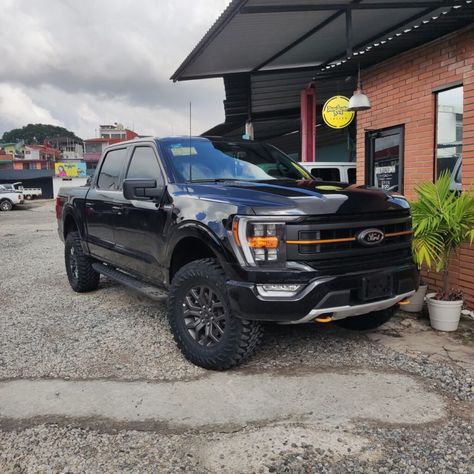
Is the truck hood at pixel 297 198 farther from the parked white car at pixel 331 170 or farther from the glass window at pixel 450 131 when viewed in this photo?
the parked white car at pixel 331 170

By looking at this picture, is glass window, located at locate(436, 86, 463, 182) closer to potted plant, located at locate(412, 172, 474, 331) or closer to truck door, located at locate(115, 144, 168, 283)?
potted plant, located at locate(412, 172, 474, 331)

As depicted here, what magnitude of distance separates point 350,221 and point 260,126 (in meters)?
11.6

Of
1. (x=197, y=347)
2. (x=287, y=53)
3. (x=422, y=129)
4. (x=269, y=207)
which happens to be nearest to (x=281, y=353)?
(x=197, y=347)

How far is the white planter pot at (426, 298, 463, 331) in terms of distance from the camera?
4559mm

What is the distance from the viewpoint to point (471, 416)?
3047 millimetres

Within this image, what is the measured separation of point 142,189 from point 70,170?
56.2 meters

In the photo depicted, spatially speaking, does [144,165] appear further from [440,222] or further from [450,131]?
[450,131]

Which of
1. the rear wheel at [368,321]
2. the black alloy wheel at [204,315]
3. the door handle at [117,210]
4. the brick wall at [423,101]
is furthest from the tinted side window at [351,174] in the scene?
the black alloy wheel at [204,315]

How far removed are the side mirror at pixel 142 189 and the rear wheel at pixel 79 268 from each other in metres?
2.41

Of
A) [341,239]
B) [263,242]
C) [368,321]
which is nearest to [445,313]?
[368,321]

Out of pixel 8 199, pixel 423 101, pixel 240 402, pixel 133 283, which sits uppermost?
pixel 423 101

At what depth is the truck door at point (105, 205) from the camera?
5.24 meters

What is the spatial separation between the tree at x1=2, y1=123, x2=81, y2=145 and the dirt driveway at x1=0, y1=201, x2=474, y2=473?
121 metres

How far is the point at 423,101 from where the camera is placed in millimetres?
5672
